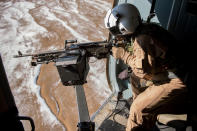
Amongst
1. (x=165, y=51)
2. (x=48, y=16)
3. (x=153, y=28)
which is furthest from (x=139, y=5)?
(x=48, y=16)

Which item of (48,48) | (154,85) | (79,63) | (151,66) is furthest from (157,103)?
(48,48)

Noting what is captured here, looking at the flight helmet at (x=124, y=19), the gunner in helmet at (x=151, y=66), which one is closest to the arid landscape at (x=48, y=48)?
the flight helmet at (x=124, y=19)

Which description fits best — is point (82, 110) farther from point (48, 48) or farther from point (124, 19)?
point (48, 48)

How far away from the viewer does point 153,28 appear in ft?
7.98

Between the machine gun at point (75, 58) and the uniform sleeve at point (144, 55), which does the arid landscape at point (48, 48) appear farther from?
the uniform sleeve at point (144, 55)

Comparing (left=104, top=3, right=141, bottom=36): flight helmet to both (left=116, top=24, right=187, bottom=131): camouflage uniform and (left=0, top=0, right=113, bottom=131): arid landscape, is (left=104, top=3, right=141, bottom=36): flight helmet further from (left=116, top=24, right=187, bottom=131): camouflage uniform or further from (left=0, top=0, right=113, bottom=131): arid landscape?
(left=0, top=0, right=113, bottom=131): arid landscape

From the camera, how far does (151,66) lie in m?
2.42

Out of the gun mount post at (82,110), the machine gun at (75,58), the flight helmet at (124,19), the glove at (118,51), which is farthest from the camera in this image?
the glove at (118,51)

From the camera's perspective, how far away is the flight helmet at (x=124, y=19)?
102 inches

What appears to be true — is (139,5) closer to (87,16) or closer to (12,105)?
(12,105)

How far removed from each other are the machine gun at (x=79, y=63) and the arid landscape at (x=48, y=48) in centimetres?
81

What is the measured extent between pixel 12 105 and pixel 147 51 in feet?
5.76

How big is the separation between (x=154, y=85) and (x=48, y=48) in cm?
750

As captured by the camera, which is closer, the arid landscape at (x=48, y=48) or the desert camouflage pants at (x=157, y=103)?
the desert camouflage pants at (x=157, y=103)
